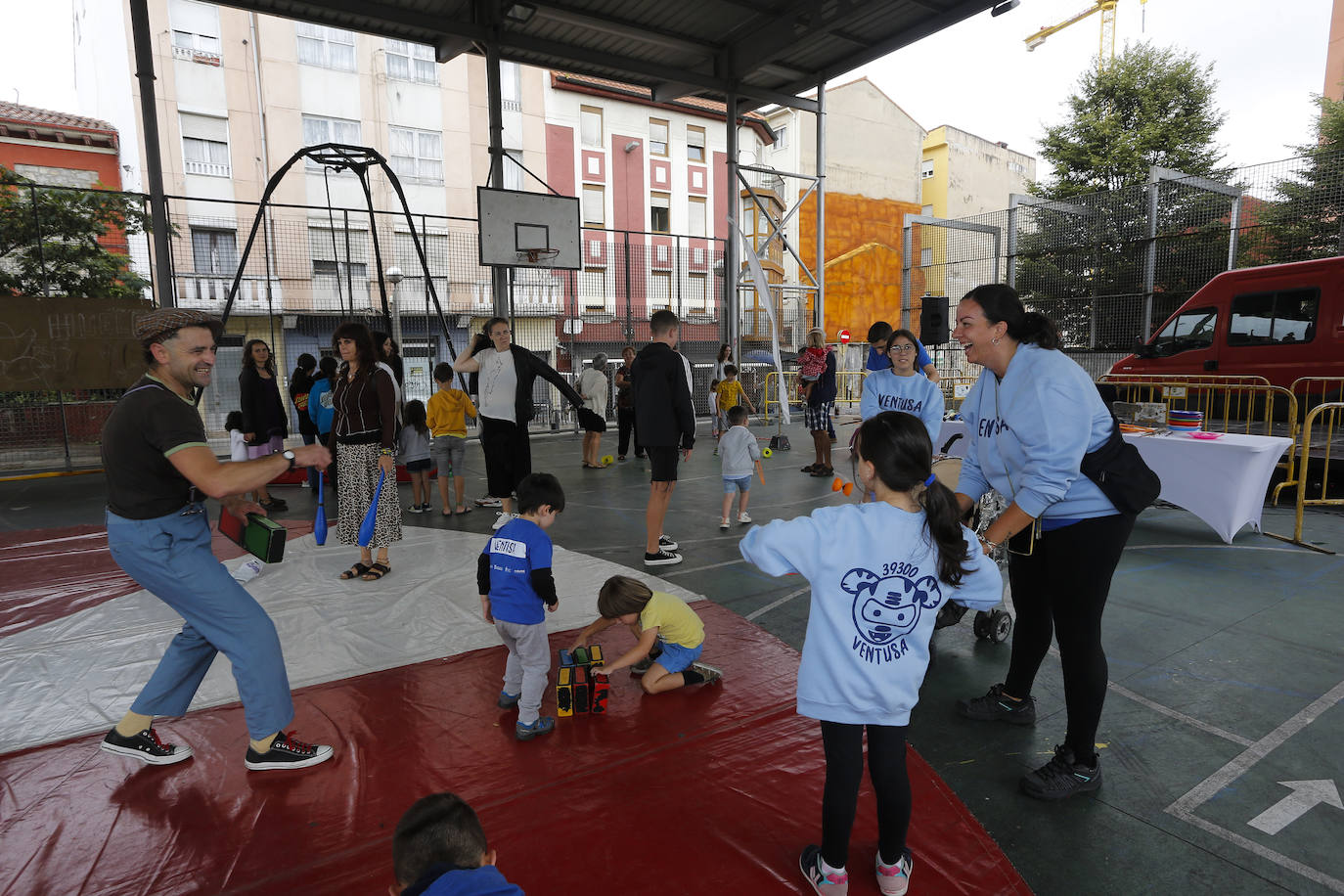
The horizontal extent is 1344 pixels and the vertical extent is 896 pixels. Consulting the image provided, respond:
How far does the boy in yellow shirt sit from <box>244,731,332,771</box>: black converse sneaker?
4.63 metres

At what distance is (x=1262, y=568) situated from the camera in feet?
17.1

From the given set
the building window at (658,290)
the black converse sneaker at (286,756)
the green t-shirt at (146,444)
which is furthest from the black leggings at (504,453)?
the building window at (658,290)

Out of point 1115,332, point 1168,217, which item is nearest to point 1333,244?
point 1168,217

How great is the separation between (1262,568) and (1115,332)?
1264cm

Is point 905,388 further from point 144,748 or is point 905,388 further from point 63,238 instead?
point 63,238

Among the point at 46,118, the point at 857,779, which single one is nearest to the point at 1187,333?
the point at 857,779

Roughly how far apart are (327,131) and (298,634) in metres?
21.7

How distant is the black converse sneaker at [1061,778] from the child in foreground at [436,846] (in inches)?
82.6

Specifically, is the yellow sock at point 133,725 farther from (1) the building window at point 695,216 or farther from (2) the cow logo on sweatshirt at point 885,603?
(1) the building window at point 695,216

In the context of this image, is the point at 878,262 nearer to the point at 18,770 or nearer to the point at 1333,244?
the point at 1333,244

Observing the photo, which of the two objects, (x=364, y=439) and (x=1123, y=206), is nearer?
(x=364, y=439)

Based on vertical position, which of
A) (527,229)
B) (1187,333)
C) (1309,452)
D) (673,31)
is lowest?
(1309,452)

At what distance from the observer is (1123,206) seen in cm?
1612

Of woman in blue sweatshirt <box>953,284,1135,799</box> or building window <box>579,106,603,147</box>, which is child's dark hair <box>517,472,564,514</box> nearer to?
woman in blue sweatshirt <box>953,284,1135,799</box>
